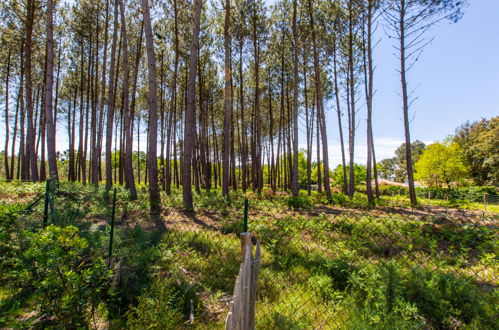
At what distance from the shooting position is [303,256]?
14.6ft

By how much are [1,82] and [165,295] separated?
24.4 metres

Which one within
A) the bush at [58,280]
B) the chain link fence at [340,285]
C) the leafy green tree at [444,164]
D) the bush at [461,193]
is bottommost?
the bush at [461,193]

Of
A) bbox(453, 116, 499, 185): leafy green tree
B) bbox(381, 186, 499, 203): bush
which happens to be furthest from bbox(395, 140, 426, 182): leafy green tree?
bbox(381, 186, 499, 203): bush

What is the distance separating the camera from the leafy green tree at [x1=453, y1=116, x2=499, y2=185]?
98.0 feet

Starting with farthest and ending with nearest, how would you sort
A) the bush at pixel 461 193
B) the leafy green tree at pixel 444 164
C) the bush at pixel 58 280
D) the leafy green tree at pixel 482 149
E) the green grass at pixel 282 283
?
the leafy green tree at pixel 482 149 < the leafy green tree at pixel 444 164 < the bush at pixel 461 193 < the green grass at pixel 282 283 < the bush at pixel 58 280

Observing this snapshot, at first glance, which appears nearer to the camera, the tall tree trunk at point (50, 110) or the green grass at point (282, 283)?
the green grass at point (282, 283)

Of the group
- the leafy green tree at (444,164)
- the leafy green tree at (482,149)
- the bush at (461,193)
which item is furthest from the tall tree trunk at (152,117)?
the leafy green tree at (482,149)

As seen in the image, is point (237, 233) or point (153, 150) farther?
point (153, 150)

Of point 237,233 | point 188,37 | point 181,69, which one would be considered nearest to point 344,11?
point 188,37

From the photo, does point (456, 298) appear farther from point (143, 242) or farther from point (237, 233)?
point (143, 242)

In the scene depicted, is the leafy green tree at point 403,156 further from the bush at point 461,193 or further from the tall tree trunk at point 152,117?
the tall tree trunk at point 152,117

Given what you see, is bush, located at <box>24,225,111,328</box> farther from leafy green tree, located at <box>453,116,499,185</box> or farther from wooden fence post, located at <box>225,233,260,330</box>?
leafy green tree, located at <box>453,116,499,185</box>

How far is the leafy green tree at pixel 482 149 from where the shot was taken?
29859 millimetres

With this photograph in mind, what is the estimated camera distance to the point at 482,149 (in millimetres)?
31109
